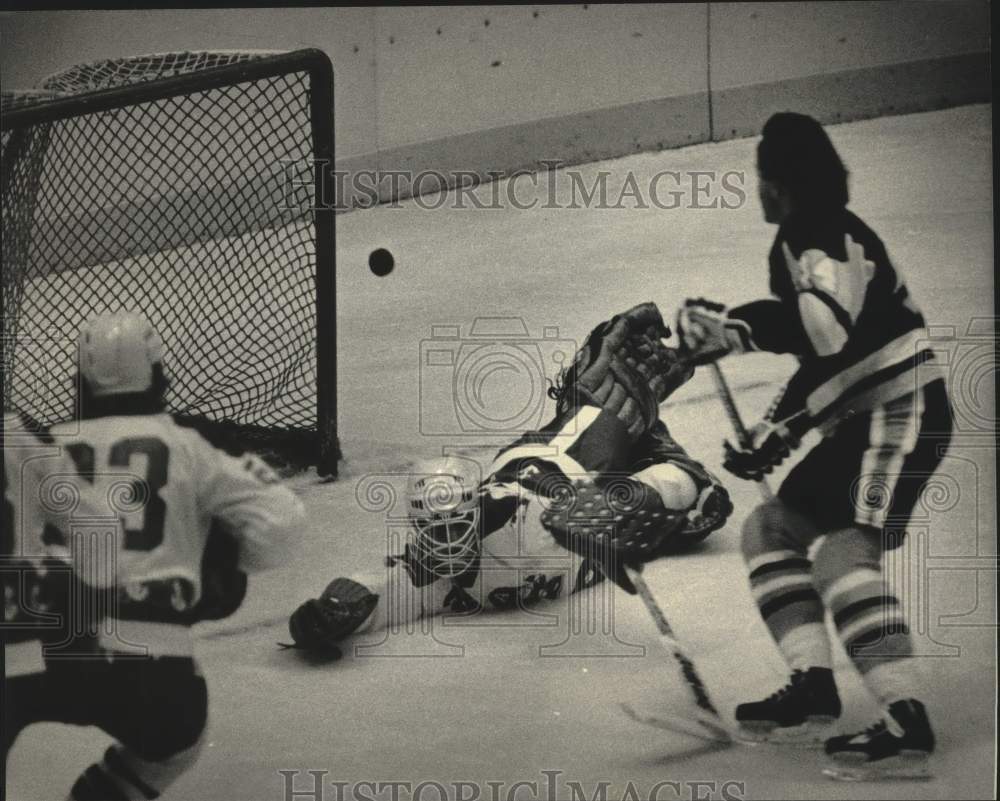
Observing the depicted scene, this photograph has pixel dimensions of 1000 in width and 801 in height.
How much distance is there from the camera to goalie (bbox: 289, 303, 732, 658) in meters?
2.98

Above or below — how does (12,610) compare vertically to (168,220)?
below

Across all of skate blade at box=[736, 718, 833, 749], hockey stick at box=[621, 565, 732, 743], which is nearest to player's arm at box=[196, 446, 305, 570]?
hockey stick at box=[621, 565, 732, 743]

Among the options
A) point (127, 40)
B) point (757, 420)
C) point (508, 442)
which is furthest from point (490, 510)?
point (127, 40)

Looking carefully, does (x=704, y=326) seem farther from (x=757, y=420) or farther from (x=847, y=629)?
(x=847, y=629)

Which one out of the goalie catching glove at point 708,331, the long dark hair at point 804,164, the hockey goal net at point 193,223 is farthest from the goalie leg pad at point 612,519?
the long dark hair at point 804,164

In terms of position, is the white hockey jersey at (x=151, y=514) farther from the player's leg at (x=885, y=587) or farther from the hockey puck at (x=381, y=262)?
the player's leg at (x=885, y=587)

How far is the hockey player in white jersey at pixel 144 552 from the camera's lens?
9.69 feet

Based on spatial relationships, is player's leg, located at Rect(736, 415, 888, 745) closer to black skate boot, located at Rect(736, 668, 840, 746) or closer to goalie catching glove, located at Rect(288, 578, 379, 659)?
black skate boot, located at Rect(736, 668, 840, 746)

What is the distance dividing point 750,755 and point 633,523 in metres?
0.48

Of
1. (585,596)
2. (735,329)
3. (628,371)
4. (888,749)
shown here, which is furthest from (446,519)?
(888,749)

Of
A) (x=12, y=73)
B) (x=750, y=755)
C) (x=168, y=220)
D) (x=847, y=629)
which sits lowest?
(x=750, y=755)

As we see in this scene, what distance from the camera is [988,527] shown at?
3021 millimetres

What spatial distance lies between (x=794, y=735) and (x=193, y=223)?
1.48 m

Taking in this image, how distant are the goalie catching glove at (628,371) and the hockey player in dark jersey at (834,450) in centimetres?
12
